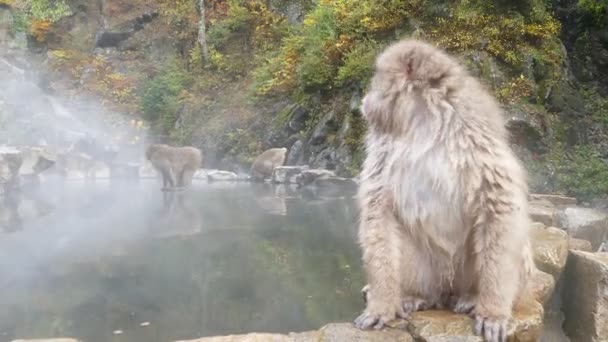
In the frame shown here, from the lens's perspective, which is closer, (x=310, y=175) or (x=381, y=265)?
(x=381, y=265)

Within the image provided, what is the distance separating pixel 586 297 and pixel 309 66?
10006 millimetres

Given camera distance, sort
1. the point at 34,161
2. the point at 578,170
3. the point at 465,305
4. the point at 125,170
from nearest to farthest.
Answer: the point at 465,305, the point at 578,170, the point at 34,161, the point at 125,170

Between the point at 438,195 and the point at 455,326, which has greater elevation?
the point at 438,195

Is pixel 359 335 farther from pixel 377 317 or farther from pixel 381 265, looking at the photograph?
pixel 381 265

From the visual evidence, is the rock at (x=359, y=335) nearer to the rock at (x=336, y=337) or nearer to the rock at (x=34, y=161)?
the rock at (x=336, y=337)

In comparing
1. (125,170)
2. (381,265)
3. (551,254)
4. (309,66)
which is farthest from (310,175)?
(381,265)

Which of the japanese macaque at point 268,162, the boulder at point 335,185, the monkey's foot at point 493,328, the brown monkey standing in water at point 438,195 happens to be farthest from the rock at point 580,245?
the japanese macaque at point 268,162

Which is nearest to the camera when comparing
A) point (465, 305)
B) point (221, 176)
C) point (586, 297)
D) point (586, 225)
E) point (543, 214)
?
point (465, 305)

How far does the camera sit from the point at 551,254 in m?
3.25

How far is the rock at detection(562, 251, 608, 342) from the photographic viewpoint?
9.62ft

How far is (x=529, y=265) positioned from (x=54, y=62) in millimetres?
19781

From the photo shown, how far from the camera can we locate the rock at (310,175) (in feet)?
33.4

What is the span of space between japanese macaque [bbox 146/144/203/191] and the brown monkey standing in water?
8.50m

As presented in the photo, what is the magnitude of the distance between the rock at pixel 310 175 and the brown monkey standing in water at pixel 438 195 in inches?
305
